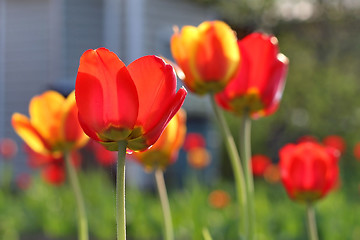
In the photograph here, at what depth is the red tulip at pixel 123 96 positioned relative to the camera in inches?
32.8

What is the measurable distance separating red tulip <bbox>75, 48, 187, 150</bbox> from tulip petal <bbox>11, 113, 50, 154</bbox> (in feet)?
1.80

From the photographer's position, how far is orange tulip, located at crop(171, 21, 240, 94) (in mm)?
1320

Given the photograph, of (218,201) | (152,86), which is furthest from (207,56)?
(218,201)

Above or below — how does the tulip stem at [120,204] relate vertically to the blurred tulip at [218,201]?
above

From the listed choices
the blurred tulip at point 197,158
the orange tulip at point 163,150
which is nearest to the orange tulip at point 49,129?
the orange tulip at point 163,150

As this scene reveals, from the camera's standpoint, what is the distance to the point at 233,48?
4.46 feet

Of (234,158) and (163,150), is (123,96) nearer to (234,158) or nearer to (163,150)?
(234,158)

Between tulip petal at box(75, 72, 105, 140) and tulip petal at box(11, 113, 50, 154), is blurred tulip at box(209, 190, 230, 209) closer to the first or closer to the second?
tulip petal at box(11, 113, 50, 154)

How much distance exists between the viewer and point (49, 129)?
141 centimetres

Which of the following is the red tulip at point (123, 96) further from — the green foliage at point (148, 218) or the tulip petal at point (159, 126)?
Result: the green foliage at point (148, 218)

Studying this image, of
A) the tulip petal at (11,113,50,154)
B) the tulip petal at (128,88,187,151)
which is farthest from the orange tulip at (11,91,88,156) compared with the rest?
the tulip petal at (128,88,187,151)

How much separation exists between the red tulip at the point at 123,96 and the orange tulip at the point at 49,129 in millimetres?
551

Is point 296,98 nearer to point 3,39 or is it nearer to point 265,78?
point 3,39

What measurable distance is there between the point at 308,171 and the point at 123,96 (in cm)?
80
